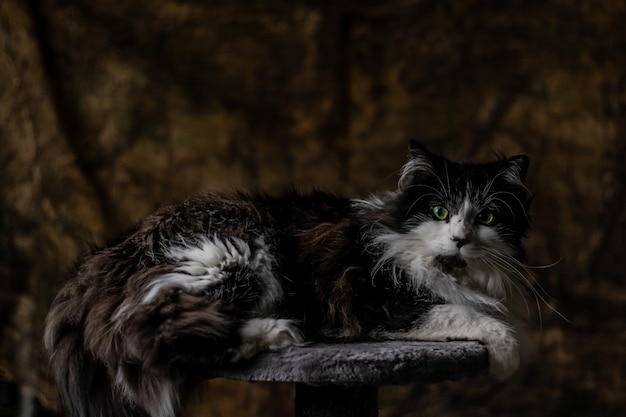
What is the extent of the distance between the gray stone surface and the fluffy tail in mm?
86

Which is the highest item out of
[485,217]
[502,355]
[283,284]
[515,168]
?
[515,168]

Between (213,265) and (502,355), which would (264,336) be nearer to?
(213,265)

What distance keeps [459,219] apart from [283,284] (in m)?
0.43

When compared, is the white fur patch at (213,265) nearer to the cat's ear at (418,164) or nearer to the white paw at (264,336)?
the white paw at (264,336)

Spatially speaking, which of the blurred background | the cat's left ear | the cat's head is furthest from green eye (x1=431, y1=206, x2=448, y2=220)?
the blurred background

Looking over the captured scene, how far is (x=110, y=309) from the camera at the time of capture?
5.82ft

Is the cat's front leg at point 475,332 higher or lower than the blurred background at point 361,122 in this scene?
lower

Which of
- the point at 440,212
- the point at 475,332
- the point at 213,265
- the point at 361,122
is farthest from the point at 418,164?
the point at 361,122

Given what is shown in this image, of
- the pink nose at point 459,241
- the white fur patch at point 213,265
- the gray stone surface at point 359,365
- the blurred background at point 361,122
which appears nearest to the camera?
the gray stone surface at point 359,365

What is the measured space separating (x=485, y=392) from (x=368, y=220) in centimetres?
145

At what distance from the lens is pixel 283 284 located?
75.5 inches

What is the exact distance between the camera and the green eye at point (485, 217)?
193cm

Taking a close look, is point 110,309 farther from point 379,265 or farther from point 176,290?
point 379,265

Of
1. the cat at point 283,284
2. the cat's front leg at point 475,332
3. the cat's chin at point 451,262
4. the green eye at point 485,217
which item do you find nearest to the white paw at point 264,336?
the cat at point 283,284
